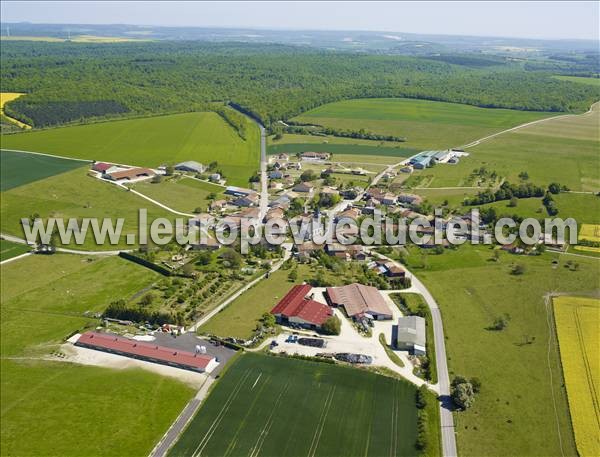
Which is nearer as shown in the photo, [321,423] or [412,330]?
[321,423]

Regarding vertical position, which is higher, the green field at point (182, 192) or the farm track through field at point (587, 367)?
the green field at point (182, 192)

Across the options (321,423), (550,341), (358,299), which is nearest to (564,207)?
(550,341)

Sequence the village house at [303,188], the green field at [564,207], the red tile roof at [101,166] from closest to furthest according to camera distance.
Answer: the green field at [564,207] → the village house at [303,188] → the red tile roof at [101,166]

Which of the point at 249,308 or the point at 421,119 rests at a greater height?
the point at 421,119

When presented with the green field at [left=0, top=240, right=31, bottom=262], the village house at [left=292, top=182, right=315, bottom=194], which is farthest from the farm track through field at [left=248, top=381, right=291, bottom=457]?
the village house at [left=292, top=182, right=315, bottom=194]

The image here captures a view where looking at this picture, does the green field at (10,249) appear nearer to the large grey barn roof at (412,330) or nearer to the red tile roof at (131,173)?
the red tile roof at (131,173)

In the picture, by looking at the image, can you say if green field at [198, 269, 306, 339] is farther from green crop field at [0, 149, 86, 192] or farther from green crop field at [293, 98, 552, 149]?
green crop field at [293, 98, 552, 149]

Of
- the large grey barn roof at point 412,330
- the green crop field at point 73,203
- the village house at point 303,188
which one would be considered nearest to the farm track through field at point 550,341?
the large grey barn roof at point 412,330

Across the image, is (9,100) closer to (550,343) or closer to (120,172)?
(120,172)
